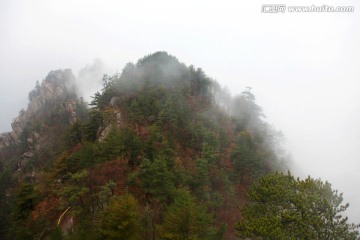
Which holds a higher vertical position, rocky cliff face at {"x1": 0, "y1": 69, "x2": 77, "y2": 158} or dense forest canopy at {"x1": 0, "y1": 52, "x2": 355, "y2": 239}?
rocky cliff face at {"x1": 0, "y1": 69, "x2": 77, "y2": 158}

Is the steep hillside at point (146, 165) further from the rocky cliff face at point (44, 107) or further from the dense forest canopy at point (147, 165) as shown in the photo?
the rocky cliff face at point (44, 107)

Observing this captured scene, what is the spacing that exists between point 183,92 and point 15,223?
132 ft

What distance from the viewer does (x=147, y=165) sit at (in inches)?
1404

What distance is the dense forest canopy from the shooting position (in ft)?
96.3

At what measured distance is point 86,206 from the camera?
35.2 m

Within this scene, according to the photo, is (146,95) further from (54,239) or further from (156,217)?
(54,239)

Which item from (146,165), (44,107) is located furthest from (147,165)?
(44,107)

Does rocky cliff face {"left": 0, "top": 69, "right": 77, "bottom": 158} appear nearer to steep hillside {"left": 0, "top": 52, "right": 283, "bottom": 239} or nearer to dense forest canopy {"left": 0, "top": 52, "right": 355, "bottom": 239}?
dense forest canopy {"left": 0, "top": 52, "right": 355, "bottom": 239}

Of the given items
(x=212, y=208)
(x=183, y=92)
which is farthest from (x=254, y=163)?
(x=183, y=92)

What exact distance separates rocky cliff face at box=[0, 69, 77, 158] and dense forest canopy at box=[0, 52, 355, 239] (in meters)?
8.35

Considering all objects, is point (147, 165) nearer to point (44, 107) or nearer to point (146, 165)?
point (146, 165)

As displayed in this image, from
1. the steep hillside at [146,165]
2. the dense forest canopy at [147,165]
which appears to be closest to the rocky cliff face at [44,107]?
the dense forest canopy at [147,165]

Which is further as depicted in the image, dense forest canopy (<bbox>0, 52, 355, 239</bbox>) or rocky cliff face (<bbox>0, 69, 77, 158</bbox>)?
rocky cliff face (<bbox>0, 69, 77, 158</bbox>)

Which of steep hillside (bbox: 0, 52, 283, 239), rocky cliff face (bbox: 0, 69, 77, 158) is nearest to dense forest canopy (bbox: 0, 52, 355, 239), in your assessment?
steep hillside (bbox: 0, 52, 283, 239)
